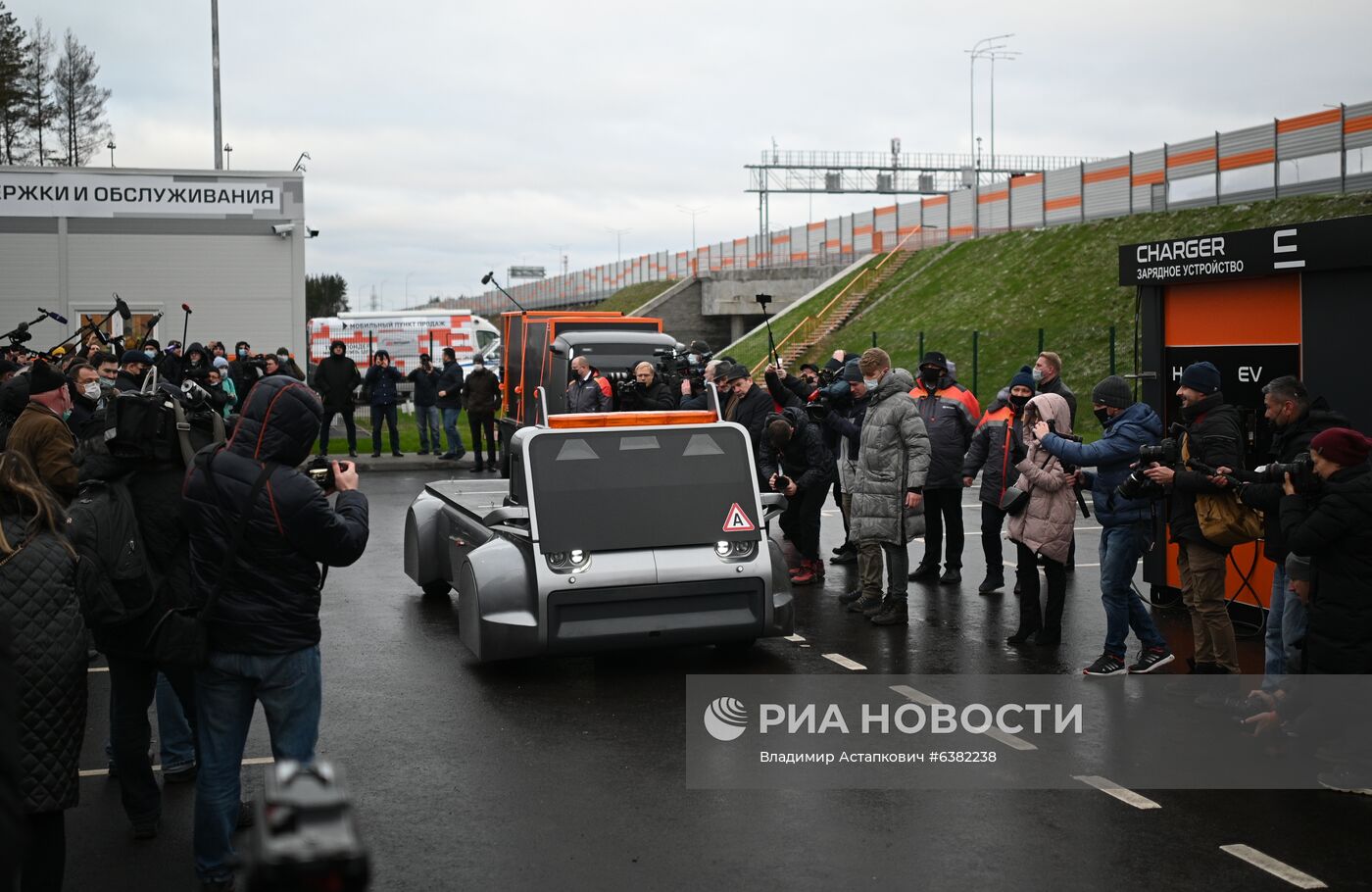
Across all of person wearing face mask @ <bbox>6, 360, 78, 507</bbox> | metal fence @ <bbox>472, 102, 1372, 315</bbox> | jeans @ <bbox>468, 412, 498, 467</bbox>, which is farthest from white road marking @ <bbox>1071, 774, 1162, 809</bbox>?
metal fence @ <bbox>472, 102, 1372, 315</bbox>

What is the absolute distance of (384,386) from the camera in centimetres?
2333

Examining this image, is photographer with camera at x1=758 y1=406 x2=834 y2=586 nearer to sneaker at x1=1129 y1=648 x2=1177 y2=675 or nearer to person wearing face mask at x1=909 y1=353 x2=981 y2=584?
person wearing face mask at x1=909 y1=353 x2=981 y2=584

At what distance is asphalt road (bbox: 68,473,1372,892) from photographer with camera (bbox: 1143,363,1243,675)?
0.73 meters

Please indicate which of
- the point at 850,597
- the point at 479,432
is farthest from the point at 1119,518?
the point at 479,432

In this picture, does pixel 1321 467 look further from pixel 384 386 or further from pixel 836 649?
pixel 384 386

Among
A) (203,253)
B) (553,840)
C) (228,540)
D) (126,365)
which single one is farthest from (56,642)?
(203,253)

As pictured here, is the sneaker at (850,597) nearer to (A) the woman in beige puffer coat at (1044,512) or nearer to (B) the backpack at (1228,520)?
(A) the woman in beige puffer coat at (1044,512)

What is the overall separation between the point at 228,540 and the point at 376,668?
4.24 m

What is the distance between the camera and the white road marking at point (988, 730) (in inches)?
285

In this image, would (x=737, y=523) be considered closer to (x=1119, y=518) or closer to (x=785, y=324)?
(x=1119, y=518)

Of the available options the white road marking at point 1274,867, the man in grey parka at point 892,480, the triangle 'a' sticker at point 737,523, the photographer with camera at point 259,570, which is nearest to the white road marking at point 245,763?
A: the photographer with camera at point 259,570

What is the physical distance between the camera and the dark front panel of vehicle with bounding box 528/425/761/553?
8.72 m

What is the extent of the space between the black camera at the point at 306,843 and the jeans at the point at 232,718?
312 cm

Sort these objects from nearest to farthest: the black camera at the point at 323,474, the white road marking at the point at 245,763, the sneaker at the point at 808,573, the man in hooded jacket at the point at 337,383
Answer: the black camera at the point at 323,474 < the white road marking at the point at 245,763 < the sneaker at the point at 808,573 < the man in hooded jacket at the point at 337,383
